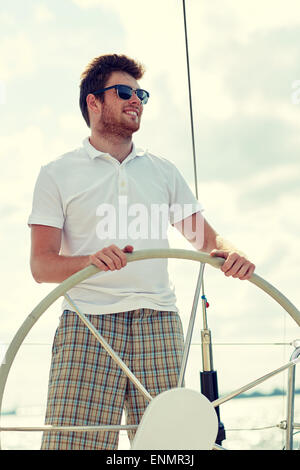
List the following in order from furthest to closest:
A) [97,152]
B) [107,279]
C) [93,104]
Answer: [93,104]
[97,152]
[107,279]

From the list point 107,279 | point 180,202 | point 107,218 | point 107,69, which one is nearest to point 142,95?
point 107,69

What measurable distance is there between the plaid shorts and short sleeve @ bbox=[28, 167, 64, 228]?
248mm

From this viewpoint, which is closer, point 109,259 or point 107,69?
point 109,259

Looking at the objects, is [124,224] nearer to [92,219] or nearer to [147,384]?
[92,219]

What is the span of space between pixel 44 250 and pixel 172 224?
45cm

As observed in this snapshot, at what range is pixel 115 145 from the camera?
6.19ft

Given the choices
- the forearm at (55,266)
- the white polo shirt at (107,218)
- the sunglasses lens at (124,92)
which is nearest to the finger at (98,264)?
the forearm at (55,266)

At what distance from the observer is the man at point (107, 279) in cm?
163

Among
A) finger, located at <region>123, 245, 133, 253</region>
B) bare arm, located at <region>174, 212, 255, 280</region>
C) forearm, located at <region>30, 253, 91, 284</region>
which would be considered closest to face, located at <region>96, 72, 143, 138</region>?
bare arm, located at <region>174, 212, 255, 280</region>

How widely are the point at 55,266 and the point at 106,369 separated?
1.02 ft

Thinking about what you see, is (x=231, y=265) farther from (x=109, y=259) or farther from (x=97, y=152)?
(x=97, y=152)

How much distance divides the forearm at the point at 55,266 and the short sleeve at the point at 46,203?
0.11 m
